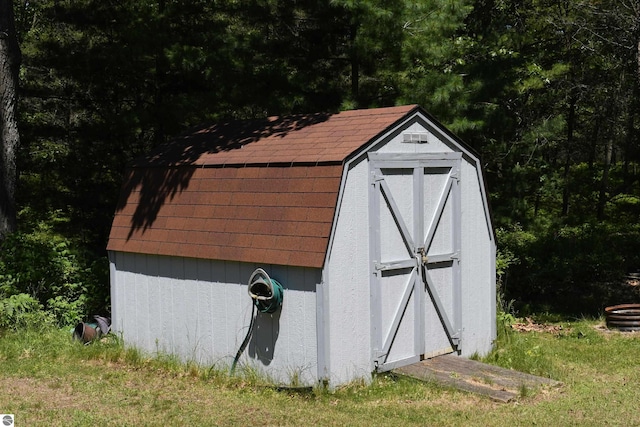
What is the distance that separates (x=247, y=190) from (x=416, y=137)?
6.68 feet

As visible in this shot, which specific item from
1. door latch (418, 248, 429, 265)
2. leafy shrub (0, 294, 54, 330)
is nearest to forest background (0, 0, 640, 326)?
leafy shrub (0, 294, 54, 330)

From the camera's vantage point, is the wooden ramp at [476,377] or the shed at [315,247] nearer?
the wooden ramp at [476,377]

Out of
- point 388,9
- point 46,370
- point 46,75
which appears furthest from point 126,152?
point 46,370

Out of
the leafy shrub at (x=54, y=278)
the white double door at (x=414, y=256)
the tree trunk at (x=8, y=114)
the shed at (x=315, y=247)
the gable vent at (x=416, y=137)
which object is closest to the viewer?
the shed at (x=315, y=247)

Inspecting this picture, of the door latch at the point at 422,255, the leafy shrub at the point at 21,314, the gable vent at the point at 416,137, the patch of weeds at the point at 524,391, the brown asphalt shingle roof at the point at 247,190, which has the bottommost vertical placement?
the patch of weeds at the point at 524,391

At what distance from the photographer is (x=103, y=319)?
10539mm

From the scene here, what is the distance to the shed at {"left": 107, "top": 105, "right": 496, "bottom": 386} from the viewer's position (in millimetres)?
7906

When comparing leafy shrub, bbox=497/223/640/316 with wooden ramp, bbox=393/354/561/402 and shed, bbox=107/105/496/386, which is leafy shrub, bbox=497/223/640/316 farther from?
wooden ramp, bbox=393/354/561/402

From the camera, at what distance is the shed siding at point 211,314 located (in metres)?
7.93

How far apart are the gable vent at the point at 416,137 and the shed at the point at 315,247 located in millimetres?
15

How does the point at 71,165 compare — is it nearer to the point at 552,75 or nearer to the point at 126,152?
the point at 126,152

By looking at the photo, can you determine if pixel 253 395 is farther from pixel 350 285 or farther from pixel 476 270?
pixel 476 270

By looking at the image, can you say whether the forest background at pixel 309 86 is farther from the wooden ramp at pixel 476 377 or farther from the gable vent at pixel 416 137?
the gable vent at pixel 416 137

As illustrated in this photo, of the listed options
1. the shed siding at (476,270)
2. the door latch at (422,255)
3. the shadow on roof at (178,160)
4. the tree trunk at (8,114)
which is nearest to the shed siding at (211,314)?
the shadow on roof at (178,160)
